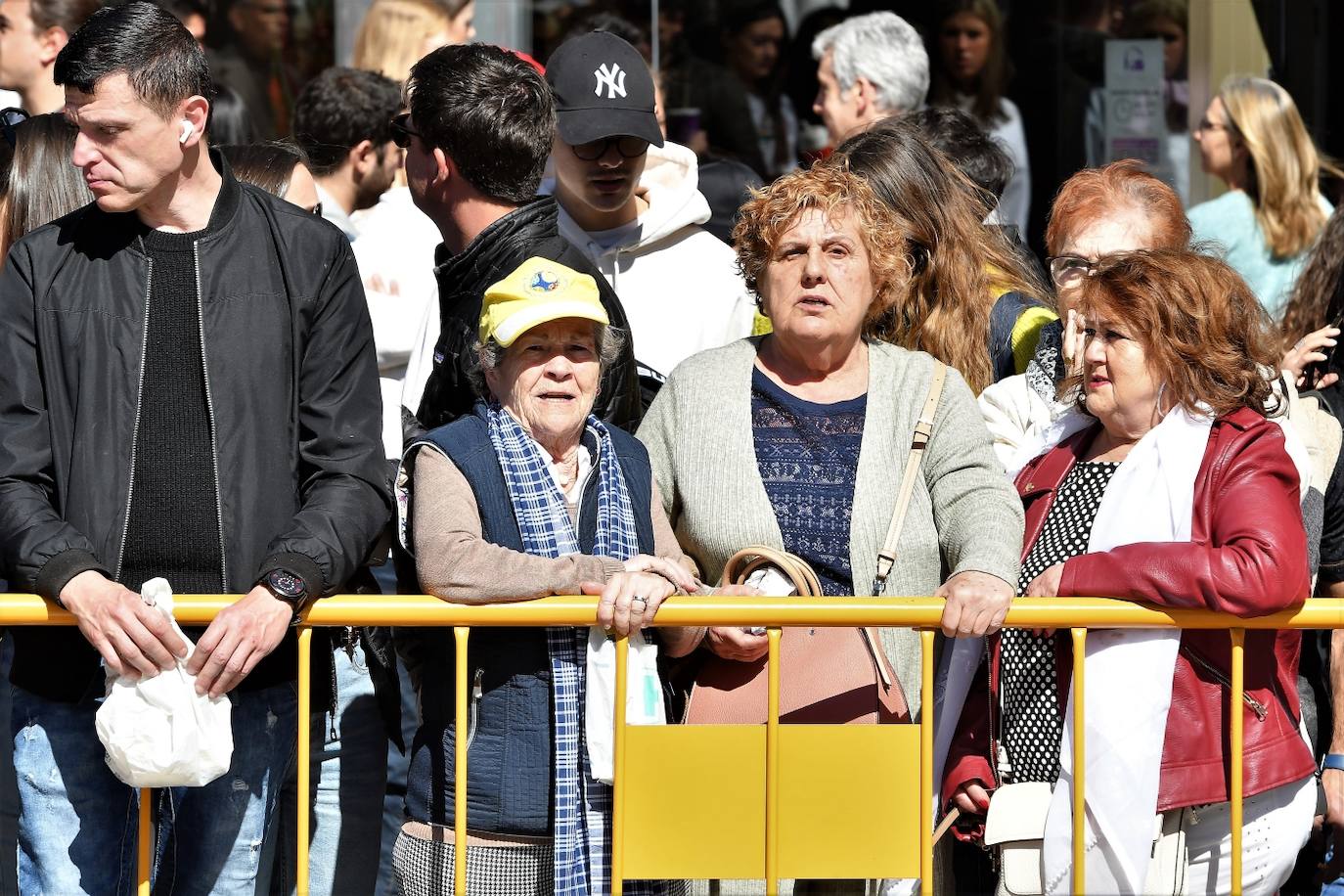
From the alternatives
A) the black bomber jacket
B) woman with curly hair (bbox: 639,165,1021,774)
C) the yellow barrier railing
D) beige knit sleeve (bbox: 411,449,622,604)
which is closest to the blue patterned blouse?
woman with curly hair (bbox: 639,165,1021,774)

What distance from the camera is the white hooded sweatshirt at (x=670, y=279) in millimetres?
5078

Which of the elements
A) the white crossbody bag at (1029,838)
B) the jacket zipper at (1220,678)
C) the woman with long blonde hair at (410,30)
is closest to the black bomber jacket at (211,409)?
the white crossbody bag at (1029,838)

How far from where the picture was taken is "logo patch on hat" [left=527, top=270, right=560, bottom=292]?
3746 mm

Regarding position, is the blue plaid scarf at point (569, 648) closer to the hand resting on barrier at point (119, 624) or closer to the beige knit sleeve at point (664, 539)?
the beige knit sleeve at point (664, 539)

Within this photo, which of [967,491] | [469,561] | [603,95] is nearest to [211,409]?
[469,561]

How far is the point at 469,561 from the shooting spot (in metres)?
3.54

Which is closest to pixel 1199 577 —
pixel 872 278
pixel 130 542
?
pixel 872 278

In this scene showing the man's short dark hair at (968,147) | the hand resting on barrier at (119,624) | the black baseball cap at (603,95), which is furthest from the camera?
the man's short dark hair at (968,147)

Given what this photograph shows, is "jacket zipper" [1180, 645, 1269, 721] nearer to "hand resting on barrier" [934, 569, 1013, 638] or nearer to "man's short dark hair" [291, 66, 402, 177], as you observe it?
"hand resting on barrier" [934, 569, 1013, 638]

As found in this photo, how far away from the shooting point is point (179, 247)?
362 cm

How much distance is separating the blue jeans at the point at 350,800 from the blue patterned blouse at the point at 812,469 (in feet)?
3.99

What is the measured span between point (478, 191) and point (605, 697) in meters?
1.34

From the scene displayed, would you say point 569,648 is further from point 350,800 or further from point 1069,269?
point 1069,269

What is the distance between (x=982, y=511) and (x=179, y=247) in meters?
1.78
